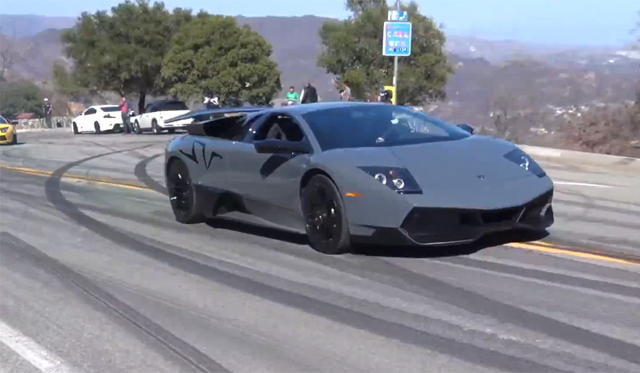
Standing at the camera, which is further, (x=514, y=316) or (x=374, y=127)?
(x=374, y=127)

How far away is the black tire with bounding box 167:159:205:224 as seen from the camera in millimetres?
10383

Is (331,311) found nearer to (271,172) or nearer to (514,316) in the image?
(514,316)

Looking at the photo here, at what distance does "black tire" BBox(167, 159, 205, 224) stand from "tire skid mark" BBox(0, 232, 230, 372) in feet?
5.52

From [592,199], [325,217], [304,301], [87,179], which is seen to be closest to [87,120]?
[87,179]

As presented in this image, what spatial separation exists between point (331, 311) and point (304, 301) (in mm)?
386

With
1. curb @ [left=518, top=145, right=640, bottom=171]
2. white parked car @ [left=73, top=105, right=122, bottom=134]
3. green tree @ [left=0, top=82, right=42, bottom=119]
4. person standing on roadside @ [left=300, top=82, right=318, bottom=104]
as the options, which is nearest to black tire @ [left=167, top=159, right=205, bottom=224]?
curb @ [left=518, top=145, right=640, bottom=171]

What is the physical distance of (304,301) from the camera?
6.84m

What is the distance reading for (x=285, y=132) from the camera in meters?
9.10

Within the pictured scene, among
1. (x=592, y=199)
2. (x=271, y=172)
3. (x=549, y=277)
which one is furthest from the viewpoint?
(x=592, y=199)

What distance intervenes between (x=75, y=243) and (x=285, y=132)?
101 inches

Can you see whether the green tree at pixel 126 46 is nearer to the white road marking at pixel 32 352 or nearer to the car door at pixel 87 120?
the car door at pixel 87 120

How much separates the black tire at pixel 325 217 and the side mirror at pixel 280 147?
14.0 inches

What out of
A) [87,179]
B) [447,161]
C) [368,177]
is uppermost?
[447,161]

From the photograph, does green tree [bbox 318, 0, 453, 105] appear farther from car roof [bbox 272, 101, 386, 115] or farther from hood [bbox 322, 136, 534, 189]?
hood [bbox 322, 136, 534, 189]
